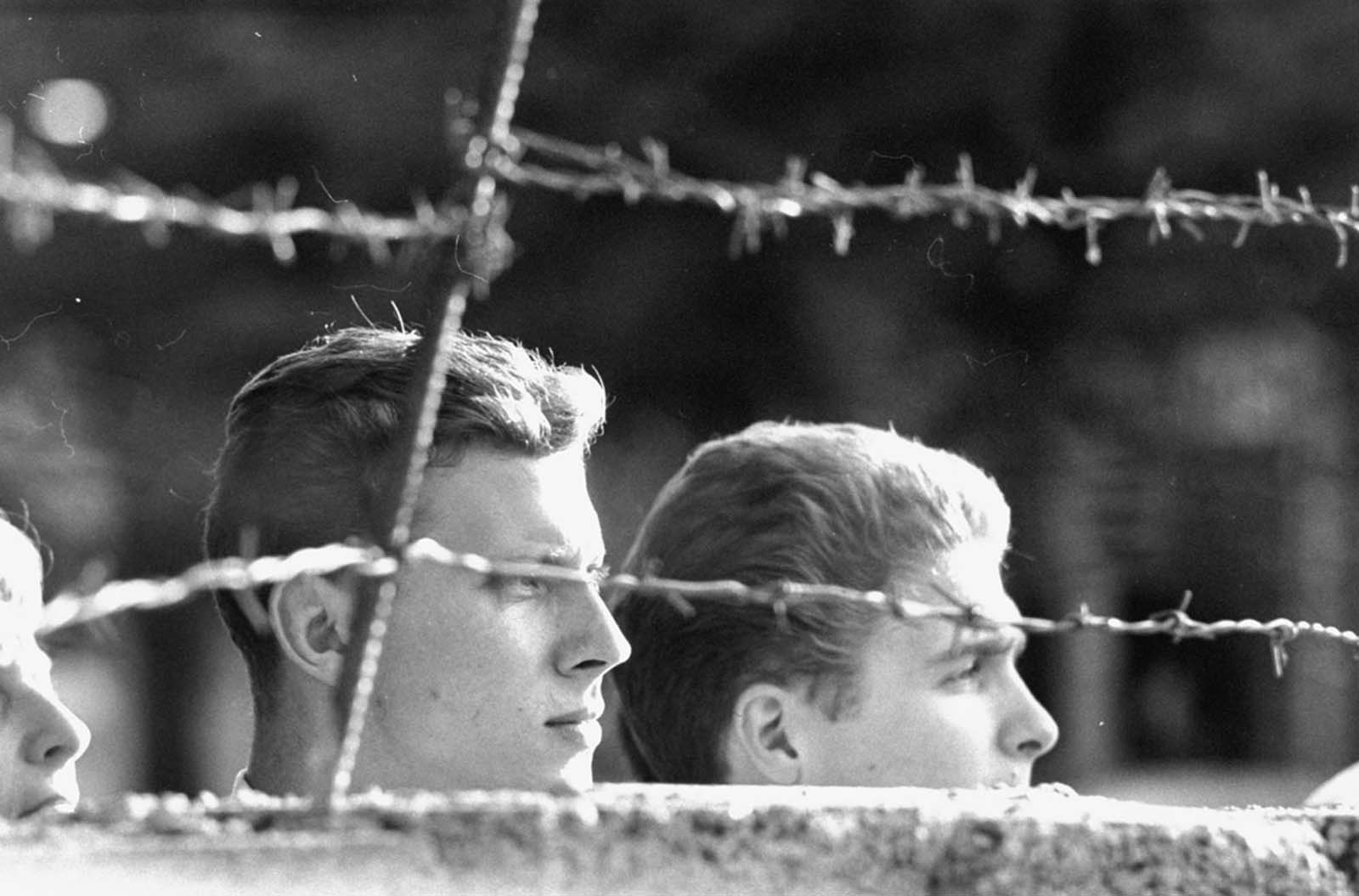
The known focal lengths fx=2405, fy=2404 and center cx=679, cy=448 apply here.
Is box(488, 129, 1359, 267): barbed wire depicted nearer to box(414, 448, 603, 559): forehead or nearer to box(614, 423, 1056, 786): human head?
box(414, 448, 603, 559): forehead

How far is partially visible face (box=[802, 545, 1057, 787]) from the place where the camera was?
2908 mm

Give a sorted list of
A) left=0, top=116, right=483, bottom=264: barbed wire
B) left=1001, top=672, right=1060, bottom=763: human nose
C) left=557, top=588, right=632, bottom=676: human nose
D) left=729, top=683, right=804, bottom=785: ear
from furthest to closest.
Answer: left=729, top=683, right=804, bottom=785: ear, left=1001, top=672, right=1060, bottom=763: human nose, left=557, top=588, right=632, bottom=676: human nose, left=0, top=116, right=483, bottom=264: barbed wire

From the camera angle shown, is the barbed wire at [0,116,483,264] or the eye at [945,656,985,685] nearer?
the barbed wire at [0,116,483,264]

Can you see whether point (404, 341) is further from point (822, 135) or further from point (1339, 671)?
point (1339, 671)

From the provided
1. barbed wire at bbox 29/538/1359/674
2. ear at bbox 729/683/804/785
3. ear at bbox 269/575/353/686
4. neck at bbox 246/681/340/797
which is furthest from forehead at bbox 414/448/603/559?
barbed wire at bbox 29/538/1359/674

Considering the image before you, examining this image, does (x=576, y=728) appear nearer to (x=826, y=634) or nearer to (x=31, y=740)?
(x=31, y=740)

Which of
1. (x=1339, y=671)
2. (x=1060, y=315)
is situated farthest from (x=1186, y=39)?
(x=1339, y=671)

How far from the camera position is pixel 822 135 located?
780cm

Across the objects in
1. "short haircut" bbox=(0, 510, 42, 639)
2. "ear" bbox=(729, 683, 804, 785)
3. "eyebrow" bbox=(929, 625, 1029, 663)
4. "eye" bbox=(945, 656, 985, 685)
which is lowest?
"ear" bbox=(729, 683, 804, 785)

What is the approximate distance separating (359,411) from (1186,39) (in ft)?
20.3

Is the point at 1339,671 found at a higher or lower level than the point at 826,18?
lower

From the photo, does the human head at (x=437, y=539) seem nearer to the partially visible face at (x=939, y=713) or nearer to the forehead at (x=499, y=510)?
the forehead at (x=499, y=510)

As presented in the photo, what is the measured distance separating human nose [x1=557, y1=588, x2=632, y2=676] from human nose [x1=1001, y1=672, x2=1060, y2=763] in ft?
2.26

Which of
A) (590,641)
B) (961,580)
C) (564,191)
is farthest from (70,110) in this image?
(564,191)
